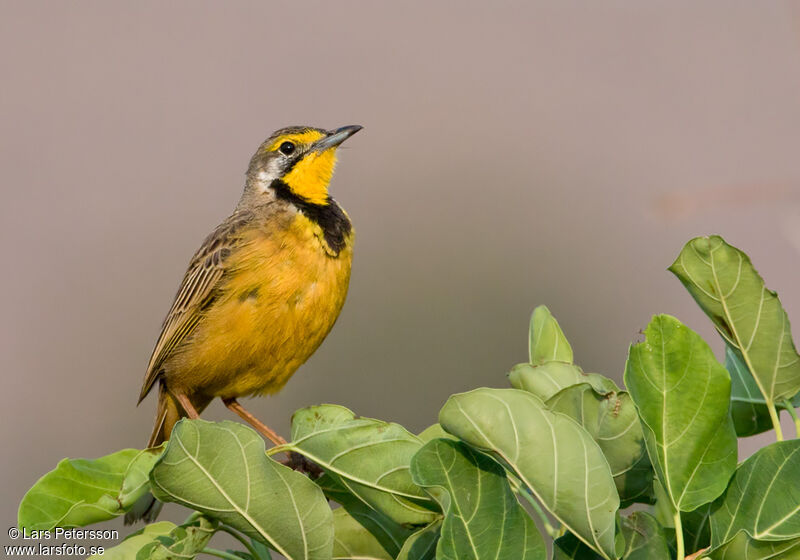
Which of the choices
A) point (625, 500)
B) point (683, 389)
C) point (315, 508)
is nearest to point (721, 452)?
point (683, 389)

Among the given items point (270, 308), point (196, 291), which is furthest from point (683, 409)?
point (196, 291)

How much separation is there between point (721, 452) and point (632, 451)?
0.50ft

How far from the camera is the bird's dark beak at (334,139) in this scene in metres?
3.80

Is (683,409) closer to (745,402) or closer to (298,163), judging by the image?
(745,402)

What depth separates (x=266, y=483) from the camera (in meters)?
1.44

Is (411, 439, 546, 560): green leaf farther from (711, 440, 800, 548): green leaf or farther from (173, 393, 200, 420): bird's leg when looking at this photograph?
(173, 393, 200, 420): bird's leg

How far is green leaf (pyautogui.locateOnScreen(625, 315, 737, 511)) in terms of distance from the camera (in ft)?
4.48

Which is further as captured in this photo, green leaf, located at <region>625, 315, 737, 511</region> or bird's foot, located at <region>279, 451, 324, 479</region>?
bird's foot, located at <region>279, 451, 324, 479</region>

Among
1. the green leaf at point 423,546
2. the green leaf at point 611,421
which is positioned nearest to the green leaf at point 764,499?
the green leaf at point 611,421

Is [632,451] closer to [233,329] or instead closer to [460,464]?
[460,464]

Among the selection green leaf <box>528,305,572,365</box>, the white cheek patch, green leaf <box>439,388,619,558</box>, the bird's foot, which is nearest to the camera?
green leaf <box>439,388,619,558</box>

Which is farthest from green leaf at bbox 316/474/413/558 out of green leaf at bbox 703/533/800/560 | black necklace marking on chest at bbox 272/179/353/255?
black necklace marking on chest at bbox 272/179/353/255

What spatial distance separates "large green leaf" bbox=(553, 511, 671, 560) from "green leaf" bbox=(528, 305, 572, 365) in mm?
473

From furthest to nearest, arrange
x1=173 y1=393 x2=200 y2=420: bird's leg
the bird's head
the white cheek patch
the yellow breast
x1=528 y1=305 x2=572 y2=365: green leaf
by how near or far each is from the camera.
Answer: the white cheek patch < the bird's head < x1=173 y1=393 x2=200 y2=420: bird's leg < the yellow breast < x1=528 y1=305 x2=572 y2=365: green leaf
